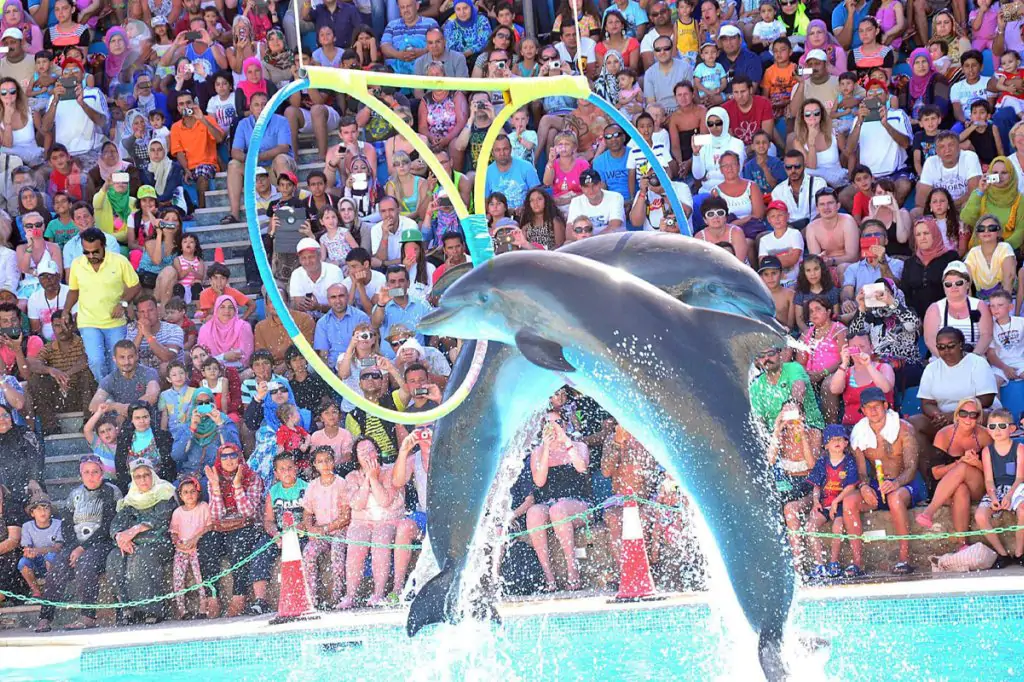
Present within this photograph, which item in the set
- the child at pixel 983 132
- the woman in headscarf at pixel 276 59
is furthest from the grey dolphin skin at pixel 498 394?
the woman in headscarf at pixel 276 59

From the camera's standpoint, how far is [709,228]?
12.6 meters

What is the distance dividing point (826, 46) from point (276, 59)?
5471mm

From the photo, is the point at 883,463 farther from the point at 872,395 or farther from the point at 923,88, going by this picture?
the point at 923,88

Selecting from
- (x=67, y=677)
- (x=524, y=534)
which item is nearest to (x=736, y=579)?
(x=524, y=534)

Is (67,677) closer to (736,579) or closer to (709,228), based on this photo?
(736,579)

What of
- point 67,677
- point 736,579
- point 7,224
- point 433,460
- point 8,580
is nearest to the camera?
point 736,579

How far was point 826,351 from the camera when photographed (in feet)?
37.6

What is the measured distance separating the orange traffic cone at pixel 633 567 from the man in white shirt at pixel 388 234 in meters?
3.77

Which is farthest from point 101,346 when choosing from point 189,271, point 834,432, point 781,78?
point 781,78

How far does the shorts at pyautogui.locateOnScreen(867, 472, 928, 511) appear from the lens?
10.8m

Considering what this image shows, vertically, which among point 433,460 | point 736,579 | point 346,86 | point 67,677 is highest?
point 346,86

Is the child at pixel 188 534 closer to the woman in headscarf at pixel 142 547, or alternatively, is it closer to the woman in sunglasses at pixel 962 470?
the woman in headscarf at pixel 142 547

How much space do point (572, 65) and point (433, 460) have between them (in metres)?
8.31

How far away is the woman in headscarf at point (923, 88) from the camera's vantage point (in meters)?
13.7
